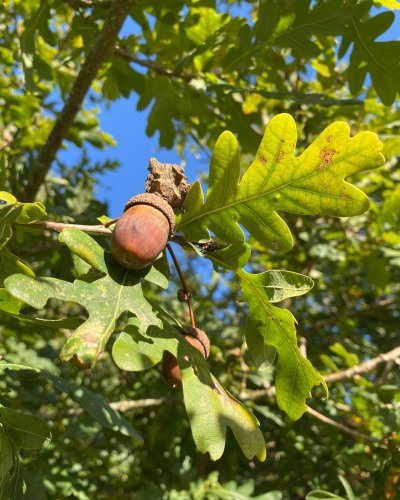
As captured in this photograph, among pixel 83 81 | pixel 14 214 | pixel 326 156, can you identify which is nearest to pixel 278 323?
pixel 326 156

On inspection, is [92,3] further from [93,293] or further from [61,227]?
[93,293]

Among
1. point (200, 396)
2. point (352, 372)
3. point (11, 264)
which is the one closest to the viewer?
point (200, 396)

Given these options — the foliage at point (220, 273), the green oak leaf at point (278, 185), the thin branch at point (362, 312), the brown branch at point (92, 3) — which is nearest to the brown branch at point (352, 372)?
the foliage at point (220, 273)

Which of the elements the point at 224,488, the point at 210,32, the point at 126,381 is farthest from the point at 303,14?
the point at 126,381

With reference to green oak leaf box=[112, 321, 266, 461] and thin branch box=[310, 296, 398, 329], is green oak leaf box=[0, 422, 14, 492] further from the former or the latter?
thin branch box=[310, 296, 398, 329]

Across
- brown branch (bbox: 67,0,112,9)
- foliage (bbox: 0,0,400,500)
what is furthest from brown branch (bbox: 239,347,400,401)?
brown branch (bbox: 67,0,112,9)

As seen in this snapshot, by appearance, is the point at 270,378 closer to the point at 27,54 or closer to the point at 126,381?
the point at 126,381
